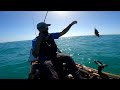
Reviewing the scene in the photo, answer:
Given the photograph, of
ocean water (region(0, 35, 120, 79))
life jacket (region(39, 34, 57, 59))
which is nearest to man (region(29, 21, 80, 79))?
life jacket (region(39, 34, 57, 59))

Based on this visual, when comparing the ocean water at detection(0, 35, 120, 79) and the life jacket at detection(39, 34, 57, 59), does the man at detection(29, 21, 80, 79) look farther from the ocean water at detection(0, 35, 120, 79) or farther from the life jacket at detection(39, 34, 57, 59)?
the ocean water at detection(0, 35, 120, 79)

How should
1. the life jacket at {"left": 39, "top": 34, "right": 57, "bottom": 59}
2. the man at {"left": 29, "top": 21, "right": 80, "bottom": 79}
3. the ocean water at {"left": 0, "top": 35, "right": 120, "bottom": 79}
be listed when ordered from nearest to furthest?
the man at {"left": 29, "top": 21, "right": 80, "bottom": 79} → the life jacket at {"left": 39, "top": 34, "right": 57, "bottom": 59} → the ocean water at {"left": 0, "top": 35, "right": 120, "bottom": 79}

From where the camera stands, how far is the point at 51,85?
1414 mm

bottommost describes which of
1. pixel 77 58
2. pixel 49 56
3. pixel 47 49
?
pixel 77 58

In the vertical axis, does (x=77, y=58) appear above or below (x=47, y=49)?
below

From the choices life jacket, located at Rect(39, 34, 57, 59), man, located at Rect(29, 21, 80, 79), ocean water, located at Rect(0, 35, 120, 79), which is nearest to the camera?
man, located at Rect(29, 21, 80, 79)

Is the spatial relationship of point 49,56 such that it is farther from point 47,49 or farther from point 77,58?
point 77,58

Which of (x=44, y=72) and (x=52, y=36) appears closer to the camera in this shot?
(x=44, y=72)

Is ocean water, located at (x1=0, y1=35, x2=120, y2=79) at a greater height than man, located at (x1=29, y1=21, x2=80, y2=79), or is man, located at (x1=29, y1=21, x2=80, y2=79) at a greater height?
man, located at (x1=29, y1=21, x2=80, y2=79)

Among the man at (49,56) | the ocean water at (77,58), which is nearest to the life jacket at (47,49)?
the man at (49,56)

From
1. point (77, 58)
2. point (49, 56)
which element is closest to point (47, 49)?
point (49, 56)
